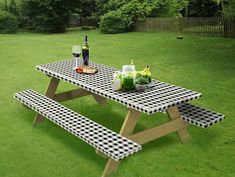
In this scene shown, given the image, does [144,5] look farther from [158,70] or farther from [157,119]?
[157,119]

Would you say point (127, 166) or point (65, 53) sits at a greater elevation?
point (65, 53)

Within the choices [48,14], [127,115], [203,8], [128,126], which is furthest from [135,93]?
[203,8]

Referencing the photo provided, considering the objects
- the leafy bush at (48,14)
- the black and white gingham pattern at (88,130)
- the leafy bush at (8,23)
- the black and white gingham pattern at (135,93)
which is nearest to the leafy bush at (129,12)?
the leafy bush at (48,14)

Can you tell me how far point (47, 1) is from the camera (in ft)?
77.0

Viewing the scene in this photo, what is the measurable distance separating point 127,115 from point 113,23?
18.2 m

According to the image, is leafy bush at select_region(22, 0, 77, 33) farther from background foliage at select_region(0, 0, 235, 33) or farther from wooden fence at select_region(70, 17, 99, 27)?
wooden fence at select_region(70, 17, 99, 27)

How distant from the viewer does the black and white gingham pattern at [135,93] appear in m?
4.47

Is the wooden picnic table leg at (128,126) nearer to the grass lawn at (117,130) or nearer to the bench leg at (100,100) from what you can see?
the grass lawn at (117,130)

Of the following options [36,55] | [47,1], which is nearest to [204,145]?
[36,55]

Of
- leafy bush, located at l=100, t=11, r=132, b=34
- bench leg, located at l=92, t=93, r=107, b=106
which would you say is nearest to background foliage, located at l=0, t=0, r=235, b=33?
leafy bush, located at l=100, t=11, r=132, b=34

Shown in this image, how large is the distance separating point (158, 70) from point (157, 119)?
4.16m

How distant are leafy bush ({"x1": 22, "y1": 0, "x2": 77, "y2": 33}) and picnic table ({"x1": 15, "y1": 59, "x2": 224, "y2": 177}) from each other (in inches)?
737

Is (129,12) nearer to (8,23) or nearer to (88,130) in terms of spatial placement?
(8,23)

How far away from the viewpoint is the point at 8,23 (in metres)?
23.2
